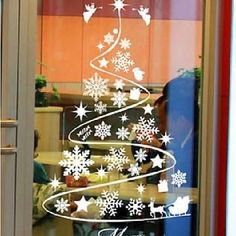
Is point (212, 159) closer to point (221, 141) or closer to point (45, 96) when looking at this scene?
point (221, 141)

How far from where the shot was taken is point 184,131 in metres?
1.99

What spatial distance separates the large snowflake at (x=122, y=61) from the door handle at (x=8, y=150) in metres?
0.52

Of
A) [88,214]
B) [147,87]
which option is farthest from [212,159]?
[88,214]

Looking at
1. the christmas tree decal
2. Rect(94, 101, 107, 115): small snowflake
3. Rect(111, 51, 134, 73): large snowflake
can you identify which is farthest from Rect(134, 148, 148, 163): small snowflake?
Rect(111, 51, 134, 73): large snowflake

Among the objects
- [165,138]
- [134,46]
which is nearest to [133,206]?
[165,138]

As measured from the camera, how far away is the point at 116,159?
1969 millimetres

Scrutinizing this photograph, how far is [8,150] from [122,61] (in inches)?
22.8

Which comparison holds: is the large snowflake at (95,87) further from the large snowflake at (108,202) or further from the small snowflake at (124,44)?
the large snowflake at (108,202)

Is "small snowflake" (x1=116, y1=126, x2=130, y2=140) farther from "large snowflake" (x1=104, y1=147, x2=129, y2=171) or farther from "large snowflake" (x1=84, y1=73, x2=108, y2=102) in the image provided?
"large snowflake" (x1=84, y1=73, x2=108, y2=102)

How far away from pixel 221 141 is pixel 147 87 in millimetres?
370

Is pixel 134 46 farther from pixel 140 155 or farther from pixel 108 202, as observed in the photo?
pixel 108 202

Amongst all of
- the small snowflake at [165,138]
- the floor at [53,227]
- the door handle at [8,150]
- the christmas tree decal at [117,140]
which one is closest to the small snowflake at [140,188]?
the christmas tree decal at [117,140]

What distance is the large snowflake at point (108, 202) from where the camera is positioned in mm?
1965

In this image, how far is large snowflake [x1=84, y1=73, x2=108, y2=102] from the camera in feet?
6.38
